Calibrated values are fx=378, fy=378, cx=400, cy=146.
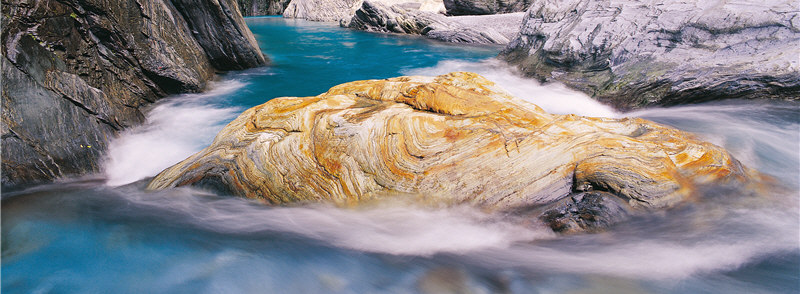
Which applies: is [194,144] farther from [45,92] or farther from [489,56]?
[489,56]

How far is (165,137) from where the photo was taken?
6.11m

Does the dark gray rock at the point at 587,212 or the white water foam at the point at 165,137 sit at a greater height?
the dark gray rock at the point at 587,212

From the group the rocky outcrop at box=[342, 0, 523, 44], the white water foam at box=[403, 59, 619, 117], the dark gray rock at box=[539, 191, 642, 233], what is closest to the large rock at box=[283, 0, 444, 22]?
the rocky outcrop at box=[342, 0, 523, 44]

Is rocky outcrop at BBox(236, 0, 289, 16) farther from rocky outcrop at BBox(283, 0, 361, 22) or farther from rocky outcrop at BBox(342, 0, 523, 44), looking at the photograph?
rocky outcrop at BBox(342, 0, 523, 44)

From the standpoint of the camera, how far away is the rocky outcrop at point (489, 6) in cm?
2048

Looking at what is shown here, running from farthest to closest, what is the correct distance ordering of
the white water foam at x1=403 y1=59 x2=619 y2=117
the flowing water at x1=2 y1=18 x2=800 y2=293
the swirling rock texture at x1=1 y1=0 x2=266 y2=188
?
the white water foam at x1=403 y1=59 x2=619 y2=117 → the swirling rock texture at x1=1 y1=0 x2=266 y2=188 → the flowing water at x1=2 y1=18 x2=800 y2=293

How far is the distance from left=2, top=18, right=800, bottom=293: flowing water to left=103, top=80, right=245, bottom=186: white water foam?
0.42m

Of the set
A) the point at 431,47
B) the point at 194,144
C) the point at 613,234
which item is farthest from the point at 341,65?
the point at 613,234

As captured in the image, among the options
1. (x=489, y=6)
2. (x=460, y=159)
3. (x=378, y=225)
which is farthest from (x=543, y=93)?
(x=489, y=6)

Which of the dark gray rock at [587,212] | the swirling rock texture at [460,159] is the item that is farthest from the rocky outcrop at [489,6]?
the dark gray rock at [587,212]

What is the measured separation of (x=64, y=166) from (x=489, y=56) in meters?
11.4

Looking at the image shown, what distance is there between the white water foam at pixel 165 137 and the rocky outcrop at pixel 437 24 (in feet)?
35.8

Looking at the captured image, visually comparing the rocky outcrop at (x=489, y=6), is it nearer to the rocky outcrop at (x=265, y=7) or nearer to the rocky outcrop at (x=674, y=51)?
the rocky outcrop at (x=674, y=51)

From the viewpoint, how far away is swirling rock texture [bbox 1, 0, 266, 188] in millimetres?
4172
